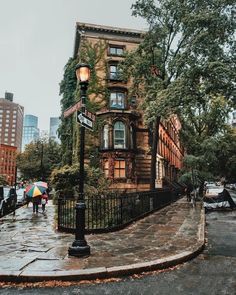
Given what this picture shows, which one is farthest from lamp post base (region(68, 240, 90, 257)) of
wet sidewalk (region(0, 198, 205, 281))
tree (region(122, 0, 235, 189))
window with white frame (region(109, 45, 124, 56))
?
window with white frame (region(109, 45, 124, 56))

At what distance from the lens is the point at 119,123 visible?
30.8 m

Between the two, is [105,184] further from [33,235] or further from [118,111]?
[118,111]

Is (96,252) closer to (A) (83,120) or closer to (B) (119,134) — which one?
(A) (83,120)

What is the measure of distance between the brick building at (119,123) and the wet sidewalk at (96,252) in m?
18.7

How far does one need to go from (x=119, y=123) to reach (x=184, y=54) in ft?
45.8

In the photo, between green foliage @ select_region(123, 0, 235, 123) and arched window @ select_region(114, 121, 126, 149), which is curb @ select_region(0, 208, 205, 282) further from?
arched window @ select_region(114, 121, 126, 149)

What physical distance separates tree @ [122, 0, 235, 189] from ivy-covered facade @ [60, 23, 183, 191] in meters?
2.26

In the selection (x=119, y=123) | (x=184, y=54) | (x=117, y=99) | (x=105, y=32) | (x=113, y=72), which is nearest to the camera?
(x=184, y=54)

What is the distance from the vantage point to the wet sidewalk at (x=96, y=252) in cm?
600

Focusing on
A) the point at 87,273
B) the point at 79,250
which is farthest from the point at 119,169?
the point at 87,273

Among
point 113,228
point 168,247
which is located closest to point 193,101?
point 113,228

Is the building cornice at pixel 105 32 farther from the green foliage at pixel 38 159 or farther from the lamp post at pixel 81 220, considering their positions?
the lamp post at pixel 81 220

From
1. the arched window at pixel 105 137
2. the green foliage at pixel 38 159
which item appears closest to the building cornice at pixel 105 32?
the arched window at pixel 105 137

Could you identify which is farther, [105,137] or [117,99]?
[117,99]
